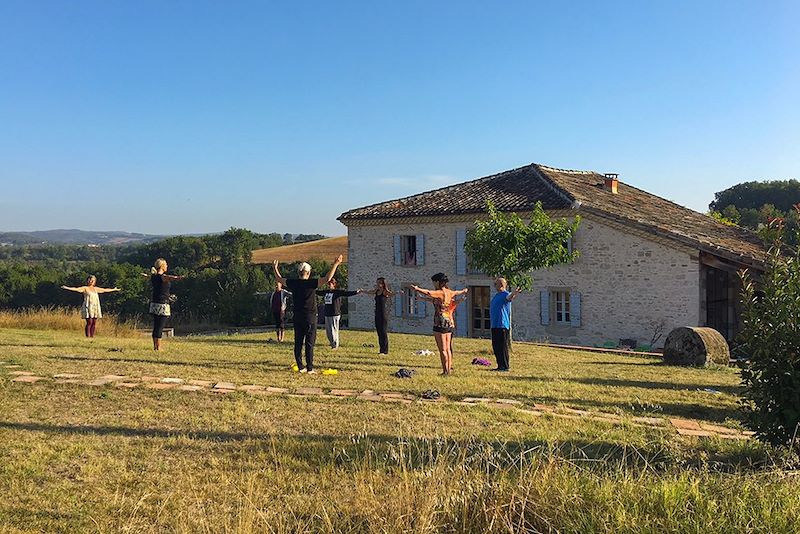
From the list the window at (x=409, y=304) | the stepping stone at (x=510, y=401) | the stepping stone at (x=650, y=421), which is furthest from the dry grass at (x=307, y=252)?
the stepping stone at (x=650, y=421)

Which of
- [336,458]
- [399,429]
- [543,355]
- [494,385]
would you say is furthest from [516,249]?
[336,458]

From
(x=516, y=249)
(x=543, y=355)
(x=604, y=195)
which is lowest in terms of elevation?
(x=543, y=355)

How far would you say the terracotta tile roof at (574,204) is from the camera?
64.1 ft

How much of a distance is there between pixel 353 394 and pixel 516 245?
6.69 metres

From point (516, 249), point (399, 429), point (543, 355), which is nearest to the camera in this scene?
point (399, 429)

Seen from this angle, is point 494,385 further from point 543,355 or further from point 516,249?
point 543,355

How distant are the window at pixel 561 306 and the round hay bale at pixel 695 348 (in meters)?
8.61

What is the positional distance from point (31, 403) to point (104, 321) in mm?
12426

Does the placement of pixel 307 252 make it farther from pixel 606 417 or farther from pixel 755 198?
pixel 606 417

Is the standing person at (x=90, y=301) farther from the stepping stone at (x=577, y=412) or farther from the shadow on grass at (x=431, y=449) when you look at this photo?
the stepping stone at (x=577, y=412)

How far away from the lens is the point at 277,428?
18.7 ft

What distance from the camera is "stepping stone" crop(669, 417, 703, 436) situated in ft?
20.2

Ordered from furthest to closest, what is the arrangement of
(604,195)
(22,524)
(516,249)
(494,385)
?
(604,195)
(516,249)
(494,385)
(22,524)

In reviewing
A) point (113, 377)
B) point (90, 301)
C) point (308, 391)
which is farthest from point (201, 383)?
point (90, 301)
